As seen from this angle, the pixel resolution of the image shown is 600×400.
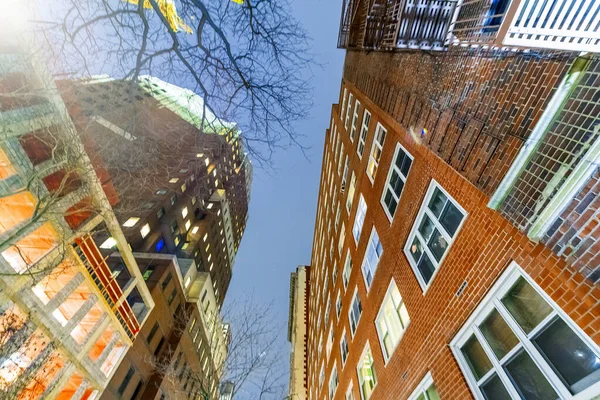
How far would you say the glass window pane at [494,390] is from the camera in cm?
381

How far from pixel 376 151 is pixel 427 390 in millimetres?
8893

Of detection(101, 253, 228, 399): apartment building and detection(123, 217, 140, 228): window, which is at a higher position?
detection(123, 217, 140, 228): window

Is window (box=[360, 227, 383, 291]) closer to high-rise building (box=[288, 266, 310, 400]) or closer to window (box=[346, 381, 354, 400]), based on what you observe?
window (box=[346, 381, 354, 400])

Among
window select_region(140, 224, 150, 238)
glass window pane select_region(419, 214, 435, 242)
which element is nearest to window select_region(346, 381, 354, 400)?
glass window pane select_region(419, 214, 435, 242)

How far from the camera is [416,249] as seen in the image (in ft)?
21.9

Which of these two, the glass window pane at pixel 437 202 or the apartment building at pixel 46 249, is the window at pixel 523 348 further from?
the apartment building at pixel 46 249

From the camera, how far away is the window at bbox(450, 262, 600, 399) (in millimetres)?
2836

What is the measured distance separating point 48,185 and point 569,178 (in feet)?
58.1

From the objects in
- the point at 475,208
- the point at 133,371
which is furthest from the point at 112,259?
the point at 475,208

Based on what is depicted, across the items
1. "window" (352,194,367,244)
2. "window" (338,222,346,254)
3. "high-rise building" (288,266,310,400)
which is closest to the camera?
"window" (352,194,367,244)

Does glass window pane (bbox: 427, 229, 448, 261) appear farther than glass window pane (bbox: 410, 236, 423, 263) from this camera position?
No

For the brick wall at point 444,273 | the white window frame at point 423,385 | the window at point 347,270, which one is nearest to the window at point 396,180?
the brick wall at point 444,273

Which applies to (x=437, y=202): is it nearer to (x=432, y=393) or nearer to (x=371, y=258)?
(x=432, y=393)

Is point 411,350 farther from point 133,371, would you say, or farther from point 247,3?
point 133,371
